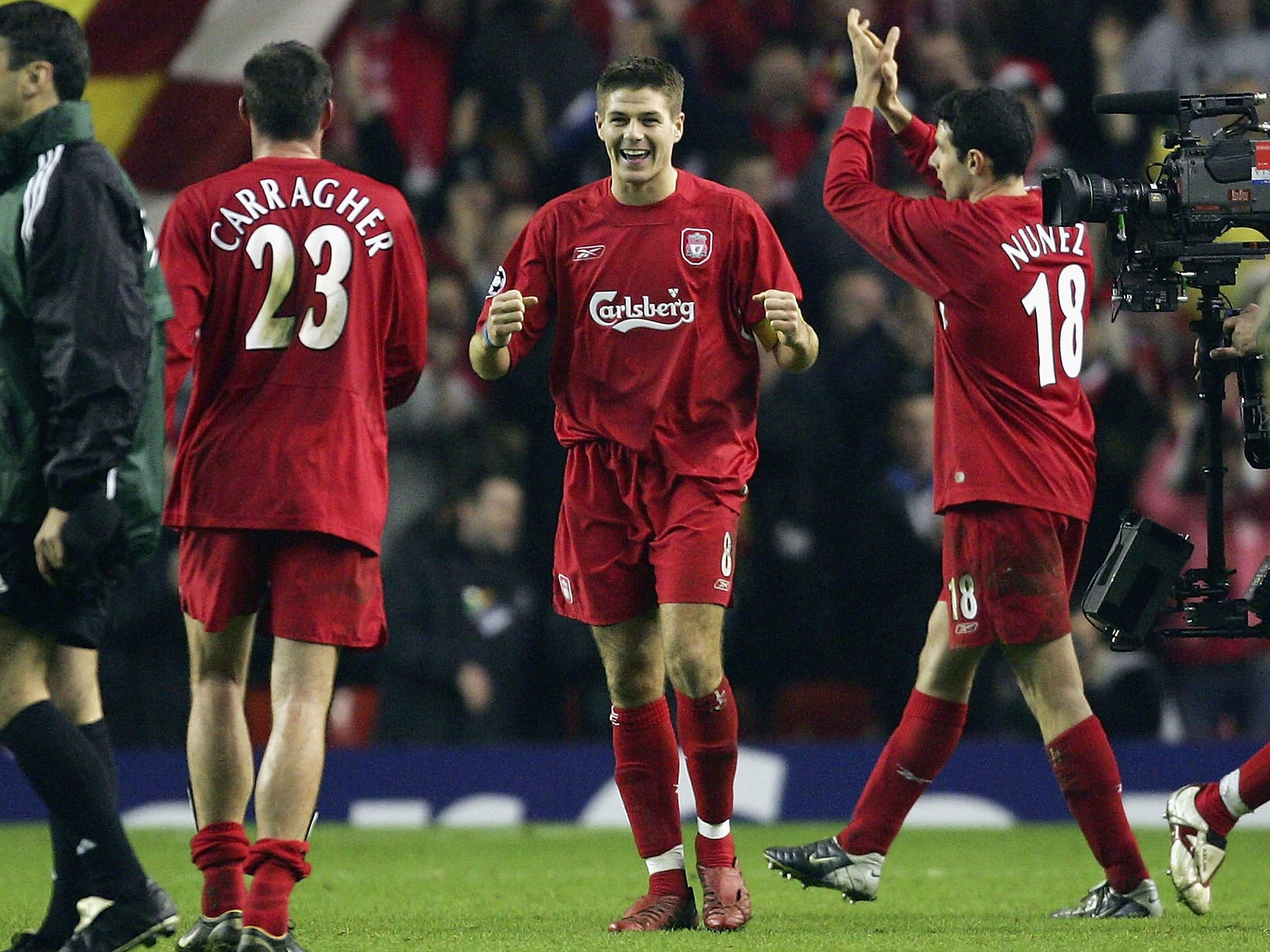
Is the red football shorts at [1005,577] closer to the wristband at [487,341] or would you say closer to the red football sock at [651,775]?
the red football sock at [651,775]

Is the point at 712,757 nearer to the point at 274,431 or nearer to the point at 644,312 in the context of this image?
the point at 644,312

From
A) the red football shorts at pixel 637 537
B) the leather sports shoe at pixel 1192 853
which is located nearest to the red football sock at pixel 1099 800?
the leather sports shoe at pixel 1192 853

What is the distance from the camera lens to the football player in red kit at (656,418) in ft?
17.5

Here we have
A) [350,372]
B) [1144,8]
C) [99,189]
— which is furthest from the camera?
[1144,8]

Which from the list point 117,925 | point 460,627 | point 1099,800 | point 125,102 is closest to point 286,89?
point 117,925

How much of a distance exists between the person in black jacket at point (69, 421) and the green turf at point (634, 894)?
782 mm

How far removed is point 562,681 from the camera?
369 inches

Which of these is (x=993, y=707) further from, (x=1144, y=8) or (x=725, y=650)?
(x=1144, y=8)

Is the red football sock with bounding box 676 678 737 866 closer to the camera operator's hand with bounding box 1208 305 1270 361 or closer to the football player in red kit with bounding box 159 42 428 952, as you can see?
the football player in red kit with bounding box 159 42 428 952

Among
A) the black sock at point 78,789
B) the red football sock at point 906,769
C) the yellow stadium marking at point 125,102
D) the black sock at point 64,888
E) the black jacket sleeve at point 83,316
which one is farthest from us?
the yellow stadium marking at point 125,102

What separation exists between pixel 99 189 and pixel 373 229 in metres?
0.71

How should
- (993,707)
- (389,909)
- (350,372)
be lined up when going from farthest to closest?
(993,707) < (389,909) < (350,372)

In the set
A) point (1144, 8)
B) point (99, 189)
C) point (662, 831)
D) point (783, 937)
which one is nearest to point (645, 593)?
point (662, 831)

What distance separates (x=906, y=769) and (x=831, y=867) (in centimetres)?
34
